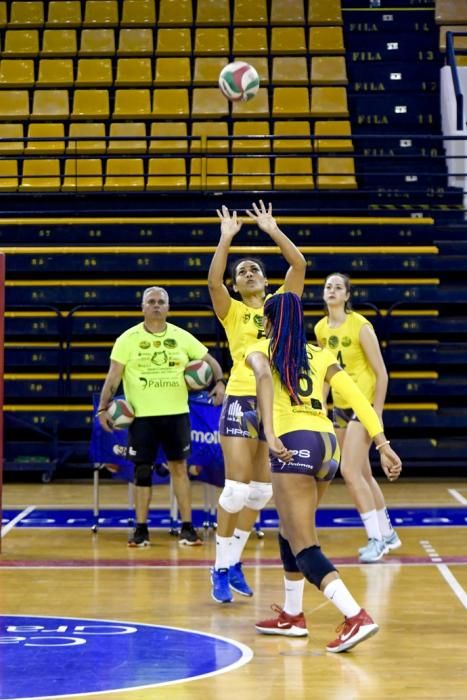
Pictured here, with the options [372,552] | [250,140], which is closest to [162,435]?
[372,552]

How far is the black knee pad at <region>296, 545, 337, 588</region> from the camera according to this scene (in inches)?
241

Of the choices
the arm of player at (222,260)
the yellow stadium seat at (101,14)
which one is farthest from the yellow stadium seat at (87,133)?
the arm of player at (222,260)

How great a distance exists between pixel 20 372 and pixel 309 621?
8244mm

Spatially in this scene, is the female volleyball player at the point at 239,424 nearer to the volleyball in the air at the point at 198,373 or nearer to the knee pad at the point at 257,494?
the knee pad at the point at 257,494

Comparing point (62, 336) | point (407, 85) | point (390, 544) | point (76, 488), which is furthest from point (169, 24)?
point (390, 544)

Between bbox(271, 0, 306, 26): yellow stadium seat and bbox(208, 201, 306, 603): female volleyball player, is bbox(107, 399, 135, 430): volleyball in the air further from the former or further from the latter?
bbox(271, 0, 306, 26): yellow stadium seat

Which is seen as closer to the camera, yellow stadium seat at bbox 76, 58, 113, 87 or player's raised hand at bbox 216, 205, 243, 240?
player's raised hand at bbox 216, 205, 243, 240

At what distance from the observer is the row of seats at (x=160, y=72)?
1720 cm

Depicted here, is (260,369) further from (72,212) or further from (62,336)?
(72,212)

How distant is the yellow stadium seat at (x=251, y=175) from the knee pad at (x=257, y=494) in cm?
821

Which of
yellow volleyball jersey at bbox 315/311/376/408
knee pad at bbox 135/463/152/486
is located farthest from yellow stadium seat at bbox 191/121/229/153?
yellow volleyball jersey at bbox 315/311/376/408

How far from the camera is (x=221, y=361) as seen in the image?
1431cm

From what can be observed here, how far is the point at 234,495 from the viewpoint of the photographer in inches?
292

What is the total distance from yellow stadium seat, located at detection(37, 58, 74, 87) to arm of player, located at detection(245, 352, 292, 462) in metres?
11.8
